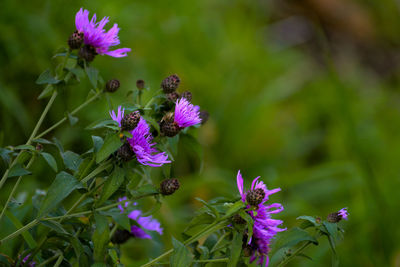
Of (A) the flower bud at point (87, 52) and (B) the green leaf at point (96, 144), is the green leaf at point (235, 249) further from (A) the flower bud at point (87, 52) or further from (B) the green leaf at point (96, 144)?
(A) the flower bud at point (87, 52)

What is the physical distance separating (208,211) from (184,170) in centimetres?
111

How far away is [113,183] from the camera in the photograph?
543 mm

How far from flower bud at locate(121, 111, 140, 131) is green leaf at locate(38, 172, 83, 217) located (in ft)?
0.28

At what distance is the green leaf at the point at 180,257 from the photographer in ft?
1.72

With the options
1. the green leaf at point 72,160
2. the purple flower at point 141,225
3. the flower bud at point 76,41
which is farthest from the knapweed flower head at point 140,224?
the flower bud at point 76,41

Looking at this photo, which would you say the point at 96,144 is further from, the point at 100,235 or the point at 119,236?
the point at 119,236

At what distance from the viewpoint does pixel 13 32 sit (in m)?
1.37

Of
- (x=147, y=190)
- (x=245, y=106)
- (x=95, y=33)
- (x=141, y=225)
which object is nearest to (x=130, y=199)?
(x=147, y=190)

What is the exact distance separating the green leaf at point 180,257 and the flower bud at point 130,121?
141 mm

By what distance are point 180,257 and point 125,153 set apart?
0.13 metres

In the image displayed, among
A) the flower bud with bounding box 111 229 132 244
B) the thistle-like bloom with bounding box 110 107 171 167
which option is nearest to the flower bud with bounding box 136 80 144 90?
the thistle-like bloom with bounding box 110 107 171 167

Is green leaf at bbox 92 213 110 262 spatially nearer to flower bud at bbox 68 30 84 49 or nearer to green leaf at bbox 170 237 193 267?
green leaf at bbox 170 237 193 267

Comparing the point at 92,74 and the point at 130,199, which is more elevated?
the point at 92,74

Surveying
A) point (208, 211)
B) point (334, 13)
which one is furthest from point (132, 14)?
point (334, 13)
